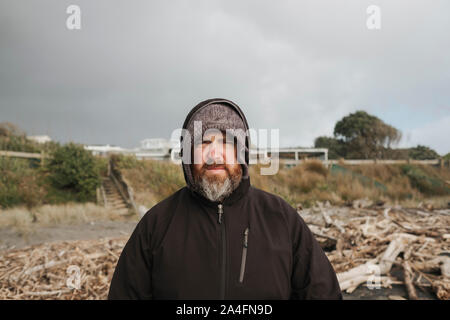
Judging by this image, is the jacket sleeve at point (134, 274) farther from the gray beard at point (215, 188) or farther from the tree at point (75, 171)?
the tree at point (75, 171)

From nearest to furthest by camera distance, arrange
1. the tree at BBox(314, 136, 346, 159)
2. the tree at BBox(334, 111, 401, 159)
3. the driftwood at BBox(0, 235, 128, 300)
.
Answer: the driftwood at BBox(0, 235, 128, 300) → the tree at BBox(334, 111, 401, 159) → the tree at BBox(314, 136, 346, 159)

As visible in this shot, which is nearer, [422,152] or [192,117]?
[192,117]

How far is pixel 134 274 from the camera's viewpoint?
161 centimetres

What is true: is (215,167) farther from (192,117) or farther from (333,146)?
(333,146)

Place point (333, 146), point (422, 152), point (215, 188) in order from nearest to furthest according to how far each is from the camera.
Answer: point (215, 188) → point (422, 152) → point (333, 146)

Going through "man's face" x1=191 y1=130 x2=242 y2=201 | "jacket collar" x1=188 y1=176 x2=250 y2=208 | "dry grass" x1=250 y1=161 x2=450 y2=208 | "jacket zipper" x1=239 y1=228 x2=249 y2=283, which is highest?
"man's face" x1=191 y1=130 x2=242 y2=201

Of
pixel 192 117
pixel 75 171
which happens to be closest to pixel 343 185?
pixel 75 171

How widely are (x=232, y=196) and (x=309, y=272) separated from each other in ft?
2.14

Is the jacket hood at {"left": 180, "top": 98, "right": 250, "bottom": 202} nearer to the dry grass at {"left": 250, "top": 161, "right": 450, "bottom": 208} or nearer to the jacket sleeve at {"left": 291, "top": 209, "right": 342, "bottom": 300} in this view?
the jacket sleeve at {"left": 291, "top": 209, "right": 342, "bottom": 300}

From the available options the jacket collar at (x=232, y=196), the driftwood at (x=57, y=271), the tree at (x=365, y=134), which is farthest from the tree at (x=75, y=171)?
the tree at (x=365, y=134)

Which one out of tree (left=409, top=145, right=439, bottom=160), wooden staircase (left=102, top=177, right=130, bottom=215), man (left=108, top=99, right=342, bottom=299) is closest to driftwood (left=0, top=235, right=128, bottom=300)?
man (left=108, top=99, right=342, bottom=299)

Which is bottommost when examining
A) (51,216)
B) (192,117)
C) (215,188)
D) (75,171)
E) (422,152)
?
(51,216)

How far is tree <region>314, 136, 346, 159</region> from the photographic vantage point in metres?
31.6
